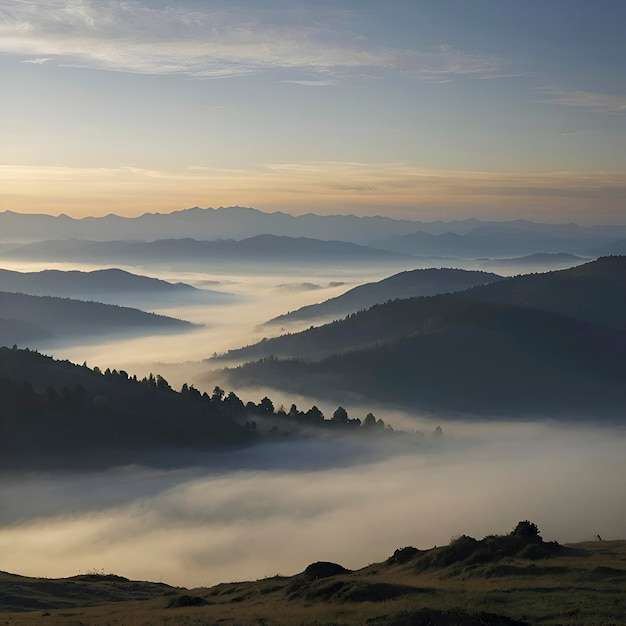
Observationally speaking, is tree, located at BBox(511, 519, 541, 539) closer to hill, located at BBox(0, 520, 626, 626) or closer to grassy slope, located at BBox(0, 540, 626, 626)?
hill, located at BBox(0, 520, 626, 626)

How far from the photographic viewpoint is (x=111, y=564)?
19238 cm

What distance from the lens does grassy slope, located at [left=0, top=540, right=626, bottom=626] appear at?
56.0 meters

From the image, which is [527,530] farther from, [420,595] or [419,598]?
[419,598]

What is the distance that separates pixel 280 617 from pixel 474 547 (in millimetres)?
29641

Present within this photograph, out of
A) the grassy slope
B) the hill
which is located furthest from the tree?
the grassy slope

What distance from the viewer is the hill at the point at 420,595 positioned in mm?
56312

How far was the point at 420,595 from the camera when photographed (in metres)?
65.4

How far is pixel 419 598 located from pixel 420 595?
142 centimetres

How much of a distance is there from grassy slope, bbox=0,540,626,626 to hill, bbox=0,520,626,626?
0.10 metres

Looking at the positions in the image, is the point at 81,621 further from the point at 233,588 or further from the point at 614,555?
the point at 614,555

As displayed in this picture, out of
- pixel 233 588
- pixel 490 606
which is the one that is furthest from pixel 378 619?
pixel 233 588

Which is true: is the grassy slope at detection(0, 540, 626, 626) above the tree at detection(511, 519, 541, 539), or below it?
below

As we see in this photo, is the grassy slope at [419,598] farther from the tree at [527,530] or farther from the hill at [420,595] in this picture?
the tree at [527,530]

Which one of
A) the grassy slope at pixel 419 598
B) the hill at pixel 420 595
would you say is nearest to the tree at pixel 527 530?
the hill at pixel 420 595
